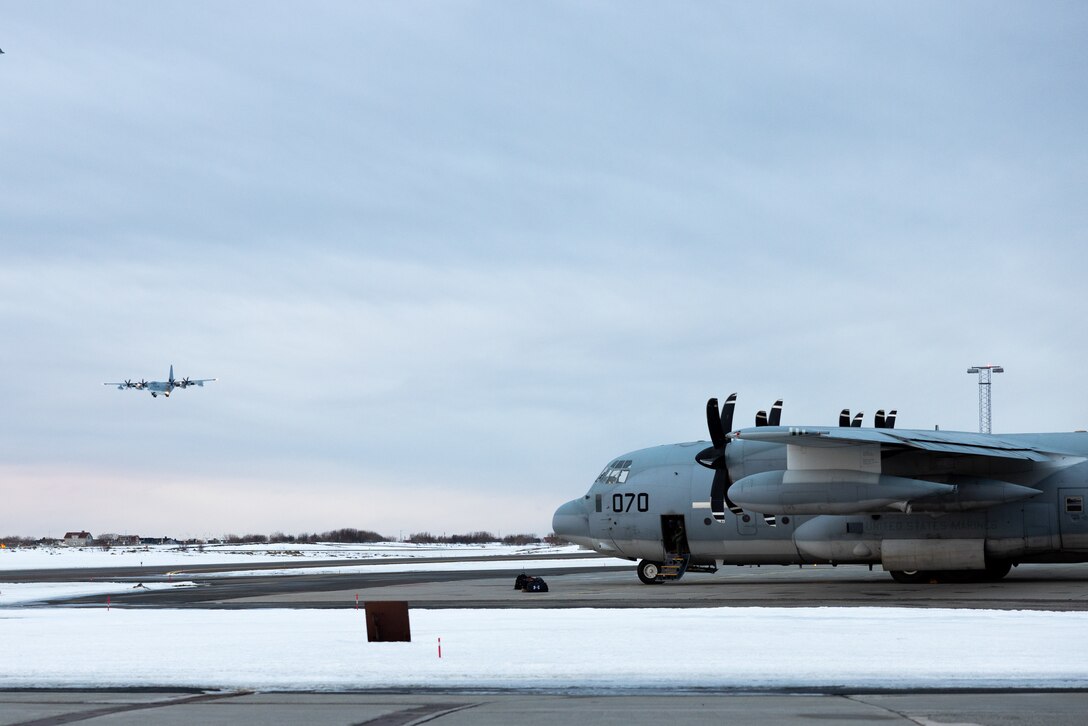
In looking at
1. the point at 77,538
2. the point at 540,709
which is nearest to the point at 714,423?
the point at 540,709

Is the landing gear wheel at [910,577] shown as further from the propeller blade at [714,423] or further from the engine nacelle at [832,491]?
the propeller blade at [714,423]

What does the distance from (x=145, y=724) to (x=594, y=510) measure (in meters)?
28.3

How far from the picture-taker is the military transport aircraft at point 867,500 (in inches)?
1195

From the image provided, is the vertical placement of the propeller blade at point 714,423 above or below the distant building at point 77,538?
above

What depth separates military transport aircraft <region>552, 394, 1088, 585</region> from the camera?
30.4m

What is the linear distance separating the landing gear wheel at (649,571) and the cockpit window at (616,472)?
3110 millimetres

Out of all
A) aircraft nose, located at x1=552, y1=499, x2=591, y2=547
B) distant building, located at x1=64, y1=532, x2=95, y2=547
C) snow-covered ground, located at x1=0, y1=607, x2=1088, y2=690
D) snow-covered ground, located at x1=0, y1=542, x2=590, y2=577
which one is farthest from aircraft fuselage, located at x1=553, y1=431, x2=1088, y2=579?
distant building, located at x1=64, y1=532, x2=95, y2=547

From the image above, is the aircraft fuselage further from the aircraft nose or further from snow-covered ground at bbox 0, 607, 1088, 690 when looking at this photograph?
snow-covered ground at bbox 0, 607, 1088, 690

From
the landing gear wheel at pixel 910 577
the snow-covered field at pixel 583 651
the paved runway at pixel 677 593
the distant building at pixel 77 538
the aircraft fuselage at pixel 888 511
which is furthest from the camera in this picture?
the distant building at pixel 77 538

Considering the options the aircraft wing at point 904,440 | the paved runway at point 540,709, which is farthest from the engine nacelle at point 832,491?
the paved runway at point 540,709

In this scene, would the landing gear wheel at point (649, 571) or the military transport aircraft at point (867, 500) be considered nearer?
the military transport aircraft at point (867, 500)

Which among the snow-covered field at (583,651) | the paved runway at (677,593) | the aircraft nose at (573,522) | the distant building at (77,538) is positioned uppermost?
the aircraft nose at (573,522)

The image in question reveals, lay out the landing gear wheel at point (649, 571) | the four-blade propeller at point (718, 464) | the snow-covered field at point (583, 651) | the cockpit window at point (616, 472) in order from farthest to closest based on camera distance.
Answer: the cockpit window at point (616, 472) < the landing gear wheel at point (649, 571) < the four-blade propeller at point (718, 464) < the snow-covered field at point (583, 651)

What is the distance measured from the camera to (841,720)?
429 inches
